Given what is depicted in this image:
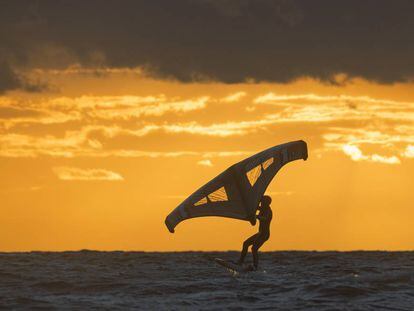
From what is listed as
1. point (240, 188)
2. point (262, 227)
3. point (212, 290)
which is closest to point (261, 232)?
point (262, 227)

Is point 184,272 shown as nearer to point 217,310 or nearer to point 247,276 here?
point 247,276

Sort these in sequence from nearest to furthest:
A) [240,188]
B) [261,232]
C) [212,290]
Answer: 1. [212,290]
2. [261,232]
3. [240,188]

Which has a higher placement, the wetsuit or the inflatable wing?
the inflatable wing

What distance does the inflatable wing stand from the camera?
27656 mm

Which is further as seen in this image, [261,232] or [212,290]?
[261,232]

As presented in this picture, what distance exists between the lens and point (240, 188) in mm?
27812

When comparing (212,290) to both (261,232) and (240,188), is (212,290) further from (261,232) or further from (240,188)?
(240,188)

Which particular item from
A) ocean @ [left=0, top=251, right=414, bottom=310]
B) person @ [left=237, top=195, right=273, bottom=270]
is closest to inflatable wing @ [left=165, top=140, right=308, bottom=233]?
person @ [left=237, top=195, right=273, bottom=270]

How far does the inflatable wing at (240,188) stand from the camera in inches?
1089

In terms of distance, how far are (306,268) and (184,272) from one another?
5.21 meters


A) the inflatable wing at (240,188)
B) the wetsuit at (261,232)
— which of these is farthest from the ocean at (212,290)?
the inflatable wing at (240,188)

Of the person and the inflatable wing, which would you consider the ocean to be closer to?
the person

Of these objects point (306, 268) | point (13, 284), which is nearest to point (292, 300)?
point (13, 284)

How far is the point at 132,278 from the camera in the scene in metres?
28.0
